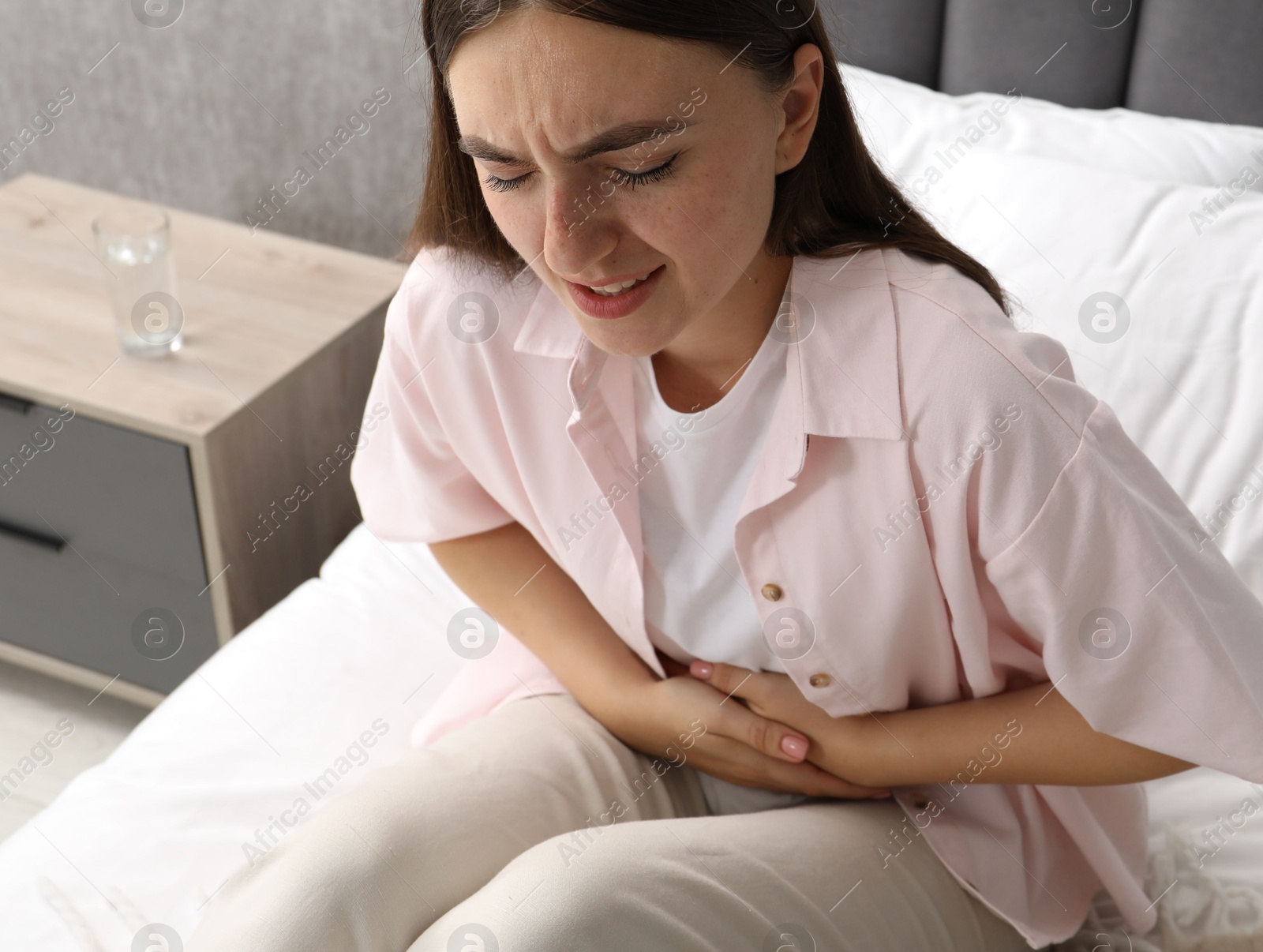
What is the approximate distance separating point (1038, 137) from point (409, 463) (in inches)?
30.1

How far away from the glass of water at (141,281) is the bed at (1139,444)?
36cm

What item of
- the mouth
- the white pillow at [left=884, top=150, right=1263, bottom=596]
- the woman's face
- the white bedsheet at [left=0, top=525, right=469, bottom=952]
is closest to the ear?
the woman's face

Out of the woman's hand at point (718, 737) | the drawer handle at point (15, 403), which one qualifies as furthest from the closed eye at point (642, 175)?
the drawer handle at point (15, 403)

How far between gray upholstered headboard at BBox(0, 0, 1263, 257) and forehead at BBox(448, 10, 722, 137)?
0.81 metres

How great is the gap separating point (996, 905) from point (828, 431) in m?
0.36

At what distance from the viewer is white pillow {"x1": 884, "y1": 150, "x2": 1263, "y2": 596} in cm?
108

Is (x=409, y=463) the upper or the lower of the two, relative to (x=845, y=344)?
upper

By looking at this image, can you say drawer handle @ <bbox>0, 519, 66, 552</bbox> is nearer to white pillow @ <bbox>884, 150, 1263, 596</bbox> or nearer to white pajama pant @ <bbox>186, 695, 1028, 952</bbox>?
white pajama pant @ <bbox>186, 695, 1028, 952</bbox>

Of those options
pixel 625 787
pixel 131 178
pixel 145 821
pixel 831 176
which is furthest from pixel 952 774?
pixel 131 178

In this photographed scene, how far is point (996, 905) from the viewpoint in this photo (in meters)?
0.85

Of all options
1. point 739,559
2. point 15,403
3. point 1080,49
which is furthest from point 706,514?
point 15,403

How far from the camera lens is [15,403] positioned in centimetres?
137

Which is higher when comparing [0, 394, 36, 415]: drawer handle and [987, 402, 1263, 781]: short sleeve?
[0, 394, 36, 415]: drawer handle

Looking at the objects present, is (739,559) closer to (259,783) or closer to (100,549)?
(259,783)
